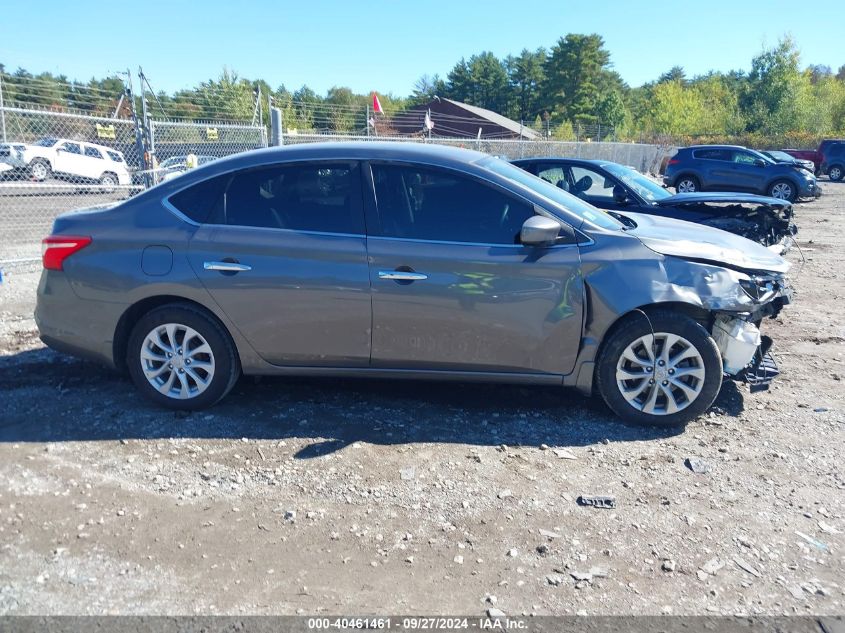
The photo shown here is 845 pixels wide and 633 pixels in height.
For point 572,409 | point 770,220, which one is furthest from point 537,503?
point 770,220

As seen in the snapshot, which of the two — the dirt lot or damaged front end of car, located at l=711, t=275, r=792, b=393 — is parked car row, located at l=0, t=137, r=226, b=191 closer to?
the dirt lot

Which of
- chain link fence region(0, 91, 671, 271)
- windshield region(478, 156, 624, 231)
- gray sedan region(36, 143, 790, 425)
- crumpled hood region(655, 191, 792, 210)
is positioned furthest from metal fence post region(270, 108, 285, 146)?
windshield region(478, 156, 624, 231)

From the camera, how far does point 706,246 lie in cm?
463

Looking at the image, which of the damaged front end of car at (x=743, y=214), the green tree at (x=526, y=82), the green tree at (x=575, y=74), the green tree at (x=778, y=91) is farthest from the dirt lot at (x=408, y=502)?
the green tree at (x=526, y=82)

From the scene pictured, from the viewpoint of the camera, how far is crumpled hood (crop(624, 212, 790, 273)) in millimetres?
4512

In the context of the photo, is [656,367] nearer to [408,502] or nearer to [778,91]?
[408,502]

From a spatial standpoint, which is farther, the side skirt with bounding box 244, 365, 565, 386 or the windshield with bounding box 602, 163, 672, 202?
the windshield with bounding box 602, 163, 672, 202

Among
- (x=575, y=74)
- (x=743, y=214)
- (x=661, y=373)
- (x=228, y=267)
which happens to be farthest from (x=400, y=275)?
(x=575, y=74)

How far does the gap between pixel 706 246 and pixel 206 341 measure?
341cm

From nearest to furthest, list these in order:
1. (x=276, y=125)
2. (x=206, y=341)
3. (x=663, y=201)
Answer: (x=206, y=341) → (x=663, y=201) → (x=276, y=125)

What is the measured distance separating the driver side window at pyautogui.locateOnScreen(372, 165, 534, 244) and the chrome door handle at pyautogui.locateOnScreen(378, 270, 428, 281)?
0.25m

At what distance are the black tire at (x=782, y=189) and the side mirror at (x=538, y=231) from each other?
791 inches

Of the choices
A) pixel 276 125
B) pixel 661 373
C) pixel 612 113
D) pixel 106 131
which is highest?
pixel 612 113

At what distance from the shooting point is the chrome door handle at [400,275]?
14.3ft
